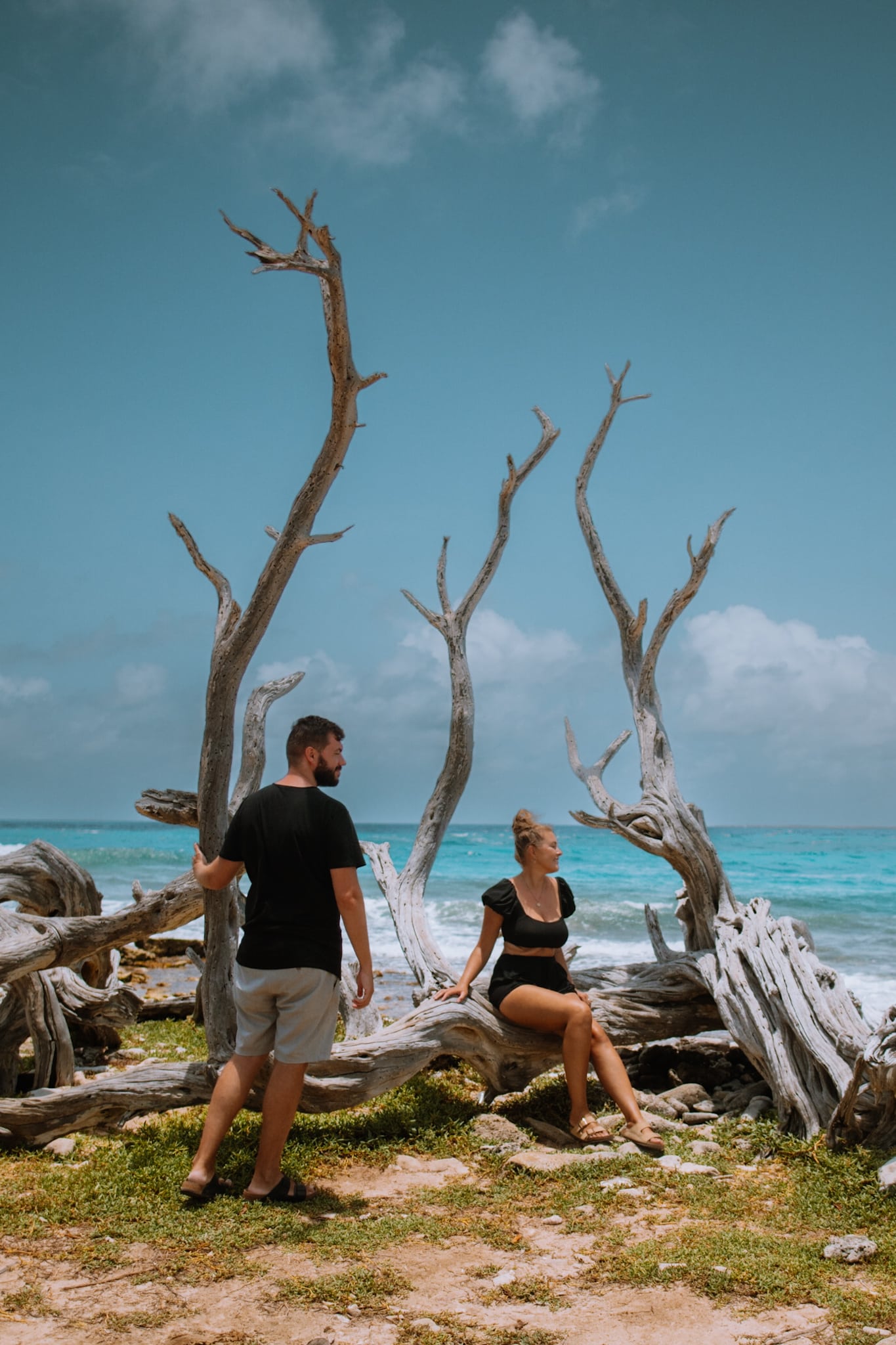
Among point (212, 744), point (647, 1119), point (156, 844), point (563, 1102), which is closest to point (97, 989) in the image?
point (212, 744)

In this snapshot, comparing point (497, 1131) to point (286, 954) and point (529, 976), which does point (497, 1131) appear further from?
point (286, 954)

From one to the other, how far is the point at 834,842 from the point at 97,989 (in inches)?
2258

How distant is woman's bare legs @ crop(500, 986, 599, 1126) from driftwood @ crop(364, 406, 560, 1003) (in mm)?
1741

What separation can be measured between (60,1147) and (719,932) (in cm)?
442

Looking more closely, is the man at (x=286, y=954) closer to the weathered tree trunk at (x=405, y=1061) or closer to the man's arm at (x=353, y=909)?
the man's arm at (x=353, y=909)

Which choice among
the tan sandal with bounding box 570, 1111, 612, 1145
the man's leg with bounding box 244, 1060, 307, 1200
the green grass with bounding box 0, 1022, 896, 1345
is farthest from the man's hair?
the tan sandal with bounding box 570, 1111, 612, 1145

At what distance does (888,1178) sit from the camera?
4.43m

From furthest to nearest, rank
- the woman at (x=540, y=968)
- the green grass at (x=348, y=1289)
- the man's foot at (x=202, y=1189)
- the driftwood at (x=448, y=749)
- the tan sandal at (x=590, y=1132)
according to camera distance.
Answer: the driftwood at (x=448, y=749)
the woman at (x=540, y=968)
the tan sandal at (x=590, y=1132)
the man's foot at (x=202, y=1189)
the green grass at (x=348, y=1289)

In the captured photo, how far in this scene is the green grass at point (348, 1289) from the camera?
11.2 feet

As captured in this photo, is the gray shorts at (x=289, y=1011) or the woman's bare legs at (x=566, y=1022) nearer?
the gray shorts at (x=289, y=1011)

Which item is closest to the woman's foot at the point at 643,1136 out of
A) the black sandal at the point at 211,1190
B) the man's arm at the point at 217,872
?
the black sandal at the point at 211,1190

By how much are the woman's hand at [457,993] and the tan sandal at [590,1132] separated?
958mm

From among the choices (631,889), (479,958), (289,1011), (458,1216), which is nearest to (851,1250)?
(458,1216)

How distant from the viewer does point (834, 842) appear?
57875mm
